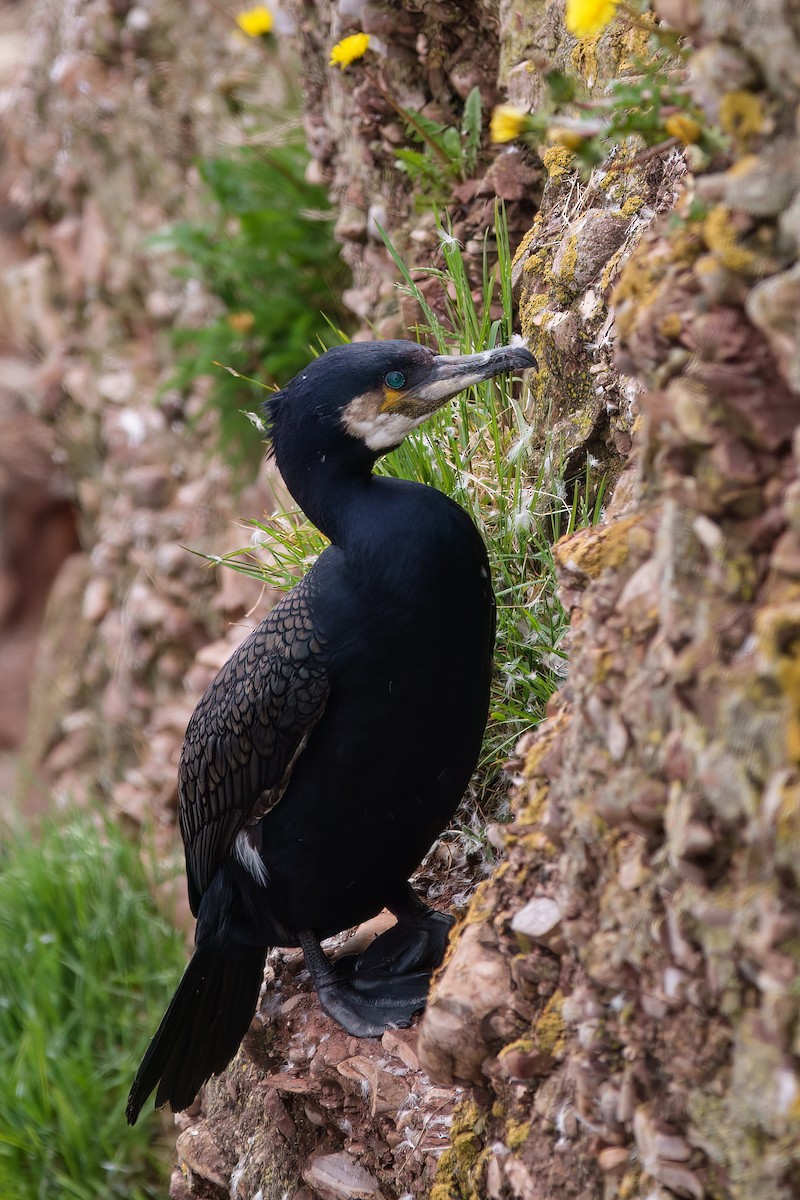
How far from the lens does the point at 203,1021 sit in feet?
10.1

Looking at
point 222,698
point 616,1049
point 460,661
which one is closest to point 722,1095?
point 616,1049

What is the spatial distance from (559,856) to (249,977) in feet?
4.52

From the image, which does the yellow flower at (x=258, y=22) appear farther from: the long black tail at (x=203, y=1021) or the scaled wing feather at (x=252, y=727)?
the long black tail at (x=203, y=1021)

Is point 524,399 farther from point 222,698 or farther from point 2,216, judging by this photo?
point 2,216

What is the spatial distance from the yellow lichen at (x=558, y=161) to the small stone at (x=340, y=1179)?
254cm

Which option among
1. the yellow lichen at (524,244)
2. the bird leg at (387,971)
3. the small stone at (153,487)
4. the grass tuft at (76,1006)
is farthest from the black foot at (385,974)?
the small stone at (153,487)

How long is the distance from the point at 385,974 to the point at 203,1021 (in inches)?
19.4

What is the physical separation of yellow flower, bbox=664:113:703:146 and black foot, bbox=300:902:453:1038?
1912 millimetres

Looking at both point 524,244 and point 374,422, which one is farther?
point 524,244

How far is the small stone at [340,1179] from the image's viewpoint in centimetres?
259

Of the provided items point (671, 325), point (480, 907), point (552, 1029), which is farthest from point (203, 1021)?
point (671, 325)

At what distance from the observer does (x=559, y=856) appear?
2.02 meters

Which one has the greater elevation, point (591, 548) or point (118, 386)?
point (591, 548)

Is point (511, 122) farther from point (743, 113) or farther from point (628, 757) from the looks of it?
point (628, 757)
